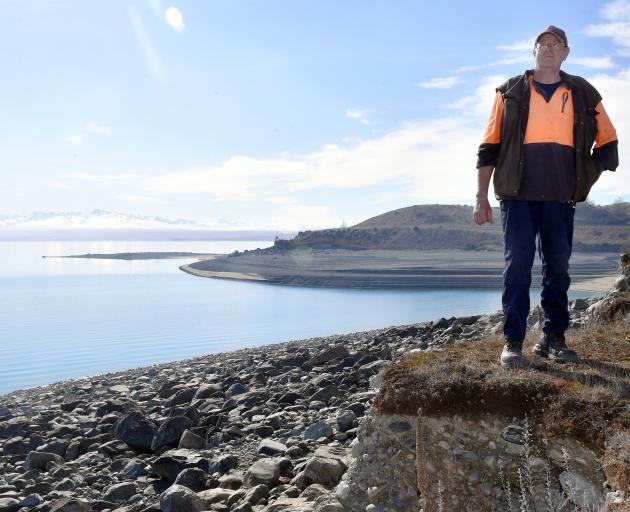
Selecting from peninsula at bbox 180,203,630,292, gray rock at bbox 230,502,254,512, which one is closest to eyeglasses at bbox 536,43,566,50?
gray rock at bbox 230,502,254,512

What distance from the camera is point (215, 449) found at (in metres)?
5.55

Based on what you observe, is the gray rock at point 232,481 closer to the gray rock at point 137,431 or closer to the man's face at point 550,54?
the gray rock at point 137,431

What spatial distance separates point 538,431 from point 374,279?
57854 mm

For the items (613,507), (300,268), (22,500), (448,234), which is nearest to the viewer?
(613,507)

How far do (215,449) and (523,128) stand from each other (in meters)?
3.84

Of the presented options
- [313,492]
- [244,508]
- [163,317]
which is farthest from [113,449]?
[163,317]

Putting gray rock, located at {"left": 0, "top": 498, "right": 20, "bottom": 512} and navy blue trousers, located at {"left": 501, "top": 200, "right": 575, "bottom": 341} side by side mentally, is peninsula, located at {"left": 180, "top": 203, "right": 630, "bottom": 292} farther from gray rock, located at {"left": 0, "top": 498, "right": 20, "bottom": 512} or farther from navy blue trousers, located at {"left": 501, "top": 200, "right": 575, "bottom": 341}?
gray rock, located at {"left": 0, "top": 498, "right": 20, "bottom": 512}

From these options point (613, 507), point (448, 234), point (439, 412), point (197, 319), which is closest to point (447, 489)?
point (439, 412)

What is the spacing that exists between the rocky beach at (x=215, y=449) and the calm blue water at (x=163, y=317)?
41.6 ft

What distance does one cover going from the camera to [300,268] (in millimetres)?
72062

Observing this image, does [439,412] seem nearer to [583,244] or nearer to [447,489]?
[447,489]

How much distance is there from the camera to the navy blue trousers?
13.2 ft

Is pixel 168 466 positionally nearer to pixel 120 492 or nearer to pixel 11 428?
pixel 120 492

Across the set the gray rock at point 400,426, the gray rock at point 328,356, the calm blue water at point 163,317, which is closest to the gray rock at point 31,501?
the gray rock at point 400,426
